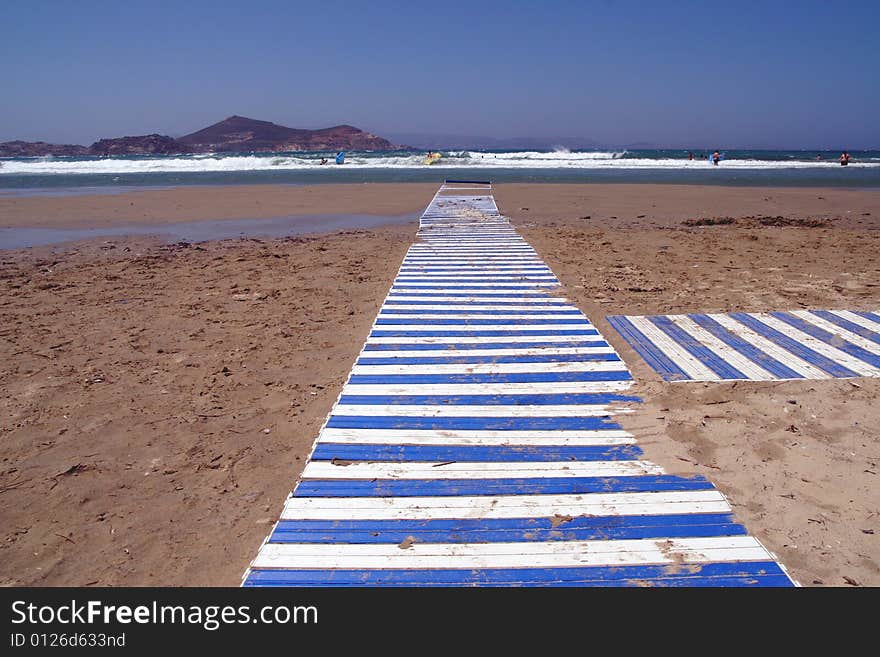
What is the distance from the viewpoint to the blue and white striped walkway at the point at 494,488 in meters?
2.51

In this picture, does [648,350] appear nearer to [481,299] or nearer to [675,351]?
[675,351]

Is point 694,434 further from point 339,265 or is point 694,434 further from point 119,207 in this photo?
point 119,207

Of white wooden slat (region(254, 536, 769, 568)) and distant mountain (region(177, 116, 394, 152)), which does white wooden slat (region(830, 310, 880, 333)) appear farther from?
distant mountain (region(177, 116, 394, 152))

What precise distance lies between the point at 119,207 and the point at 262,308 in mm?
13021

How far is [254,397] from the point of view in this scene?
439 cm

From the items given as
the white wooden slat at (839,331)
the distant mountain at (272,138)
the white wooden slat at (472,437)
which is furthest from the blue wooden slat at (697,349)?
the distant mountain at (272,138)

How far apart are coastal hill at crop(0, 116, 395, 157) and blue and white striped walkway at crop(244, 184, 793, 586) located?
2754 inches

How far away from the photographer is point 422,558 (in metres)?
2.56

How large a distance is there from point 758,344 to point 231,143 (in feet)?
291

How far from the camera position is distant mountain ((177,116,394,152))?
76188mm

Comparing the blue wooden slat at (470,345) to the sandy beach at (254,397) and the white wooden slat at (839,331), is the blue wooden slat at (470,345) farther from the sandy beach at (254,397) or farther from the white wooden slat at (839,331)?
the white wooden slat at (839,331)

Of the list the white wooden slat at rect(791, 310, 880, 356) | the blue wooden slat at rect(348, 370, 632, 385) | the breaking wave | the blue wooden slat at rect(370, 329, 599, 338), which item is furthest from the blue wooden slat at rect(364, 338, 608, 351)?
the breaking wave
